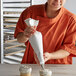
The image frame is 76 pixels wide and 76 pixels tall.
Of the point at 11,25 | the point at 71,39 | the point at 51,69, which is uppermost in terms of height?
the point at 71,39

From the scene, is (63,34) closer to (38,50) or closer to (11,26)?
(38,50)

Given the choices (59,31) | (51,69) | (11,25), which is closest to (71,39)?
(59,31)

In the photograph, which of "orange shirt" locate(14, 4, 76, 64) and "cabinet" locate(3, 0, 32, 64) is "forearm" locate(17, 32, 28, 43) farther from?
"cabinet" locate(3, 0, 32, 64)

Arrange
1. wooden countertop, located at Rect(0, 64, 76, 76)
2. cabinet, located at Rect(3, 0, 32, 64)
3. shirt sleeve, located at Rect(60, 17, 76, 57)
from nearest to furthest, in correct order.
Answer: wooden countertop, located at Rect(0, 64, 76, 76) → shirt sleeve, located at Rect(60, 17, 76, 57) → cabinet, located at Rect(3, 0, 32, 64)

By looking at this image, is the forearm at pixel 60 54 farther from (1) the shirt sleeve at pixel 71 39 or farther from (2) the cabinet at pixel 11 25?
(2) the cabinet at pixel 11 25

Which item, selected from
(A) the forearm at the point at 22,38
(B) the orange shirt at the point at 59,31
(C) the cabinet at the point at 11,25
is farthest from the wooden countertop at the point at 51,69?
(C) the cabinet at the point at 11,25

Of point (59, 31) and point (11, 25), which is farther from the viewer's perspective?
point (11, 25)

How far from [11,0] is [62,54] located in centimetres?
176

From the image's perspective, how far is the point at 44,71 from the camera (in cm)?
114

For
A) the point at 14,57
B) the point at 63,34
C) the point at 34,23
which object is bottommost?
the point at 14,57

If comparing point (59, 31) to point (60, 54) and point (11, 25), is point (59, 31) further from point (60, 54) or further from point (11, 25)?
point (11, 25)

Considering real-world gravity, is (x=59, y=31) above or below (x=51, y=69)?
above

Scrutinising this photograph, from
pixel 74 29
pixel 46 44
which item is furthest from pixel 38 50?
pixel 74 29

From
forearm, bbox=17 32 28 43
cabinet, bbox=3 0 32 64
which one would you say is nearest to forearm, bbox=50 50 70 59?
forearm, bbox=17 32 28 43
